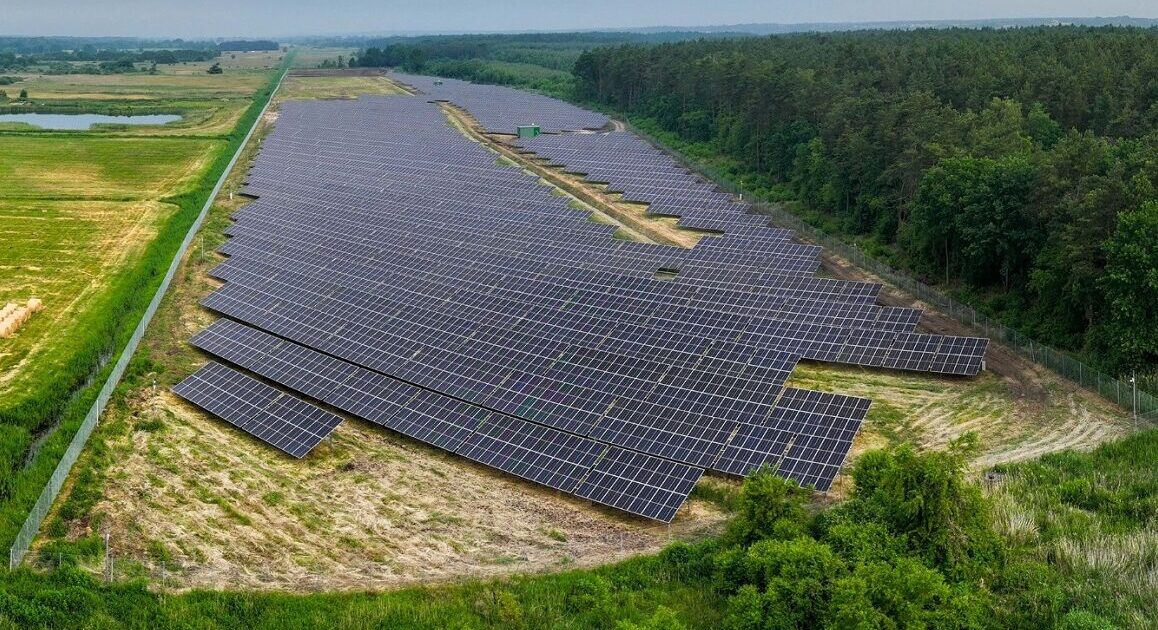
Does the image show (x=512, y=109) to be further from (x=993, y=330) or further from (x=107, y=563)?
(x=107, y=563)

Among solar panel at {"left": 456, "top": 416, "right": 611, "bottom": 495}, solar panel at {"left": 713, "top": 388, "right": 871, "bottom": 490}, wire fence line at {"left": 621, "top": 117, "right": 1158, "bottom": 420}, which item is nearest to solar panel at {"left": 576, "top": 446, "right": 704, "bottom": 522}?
solar panel at {"left": 456, "top": 416, "right": 611, "bottom": 495}

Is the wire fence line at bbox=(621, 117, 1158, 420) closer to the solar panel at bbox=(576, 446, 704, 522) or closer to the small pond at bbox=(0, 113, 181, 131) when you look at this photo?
the solar panel at bbox=(576, 446, 704, 522)

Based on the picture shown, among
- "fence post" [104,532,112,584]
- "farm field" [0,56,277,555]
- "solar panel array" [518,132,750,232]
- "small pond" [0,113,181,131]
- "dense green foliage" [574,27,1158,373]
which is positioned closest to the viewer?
"fence post" [104,532,112,584]

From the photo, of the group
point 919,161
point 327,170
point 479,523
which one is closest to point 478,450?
point 479,523

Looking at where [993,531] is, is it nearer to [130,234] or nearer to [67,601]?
[67,601]

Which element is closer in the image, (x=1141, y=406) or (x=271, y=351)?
(x=1141, y=406)

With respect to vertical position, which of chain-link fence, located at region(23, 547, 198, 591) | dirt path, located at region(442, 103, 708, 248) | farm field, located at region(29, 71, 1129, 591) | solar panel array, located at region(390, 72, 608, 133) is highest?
solar panel array, located at region(390, 72, 608, 133)
